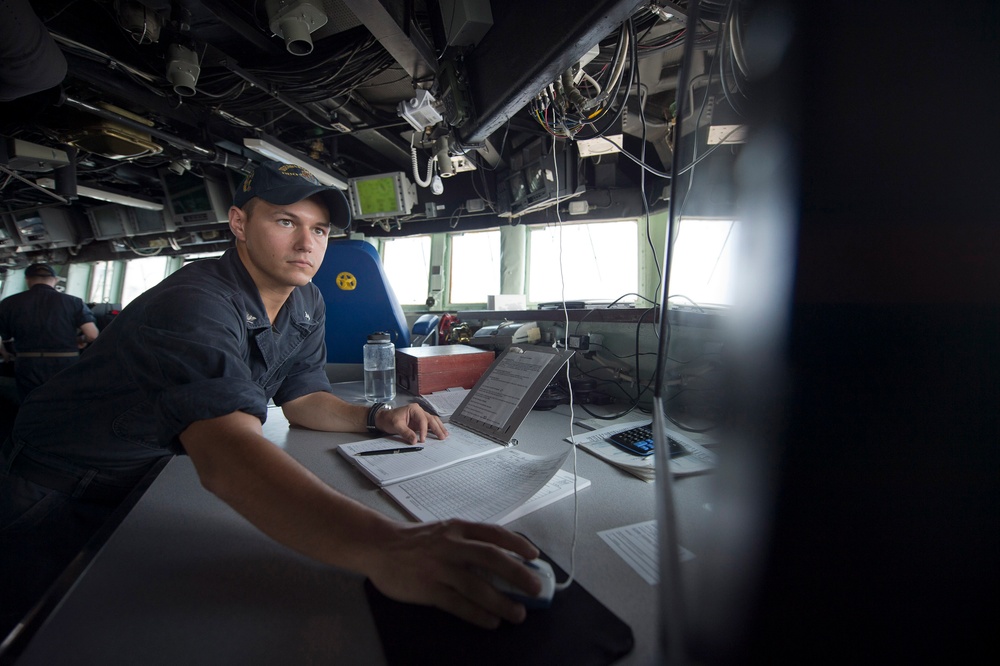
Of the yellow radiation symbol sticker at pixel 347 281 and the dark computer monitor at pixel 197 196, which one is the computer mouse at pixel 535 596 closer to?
the yellow radiation symbol sticker at pixel 347 281

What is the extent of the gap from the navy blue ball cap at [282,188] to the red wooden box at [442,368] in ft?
1.93

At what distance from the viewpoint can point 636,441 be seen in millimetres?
774

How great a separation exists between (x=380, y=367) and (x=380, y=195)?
7.83ft

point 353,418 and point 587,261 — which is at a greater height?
point 587,261

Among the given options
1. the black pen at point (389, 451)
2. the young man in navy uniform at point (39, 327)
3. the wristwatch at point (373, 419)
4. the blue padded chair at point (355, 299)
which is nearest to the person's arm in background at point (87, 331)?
the young man in navy uniform at point (39, 327)

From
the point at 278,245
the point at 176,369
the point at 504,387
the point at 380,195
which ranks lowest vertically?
the point at 504,387

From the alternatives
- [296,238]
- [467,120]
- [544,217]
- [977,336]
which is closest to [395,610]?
[977,336]

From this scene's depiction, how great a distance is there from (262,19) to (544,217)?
2.46m

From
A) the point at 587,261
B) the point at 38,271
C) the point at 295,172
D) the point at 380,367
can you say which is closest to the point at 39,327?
the point at 38,271

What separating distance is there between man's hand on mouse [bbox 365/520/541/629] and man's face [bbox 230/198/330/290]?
87cm

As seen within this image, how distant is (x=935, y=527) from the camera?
0.21 metres

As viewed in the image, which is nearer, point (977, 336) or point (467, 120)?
point (977, 336)

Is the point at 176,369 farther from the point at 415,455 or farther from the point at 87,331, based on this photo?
the point at 87,331

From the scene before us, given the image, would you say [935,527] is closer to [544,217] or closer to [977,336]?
[977,336]
